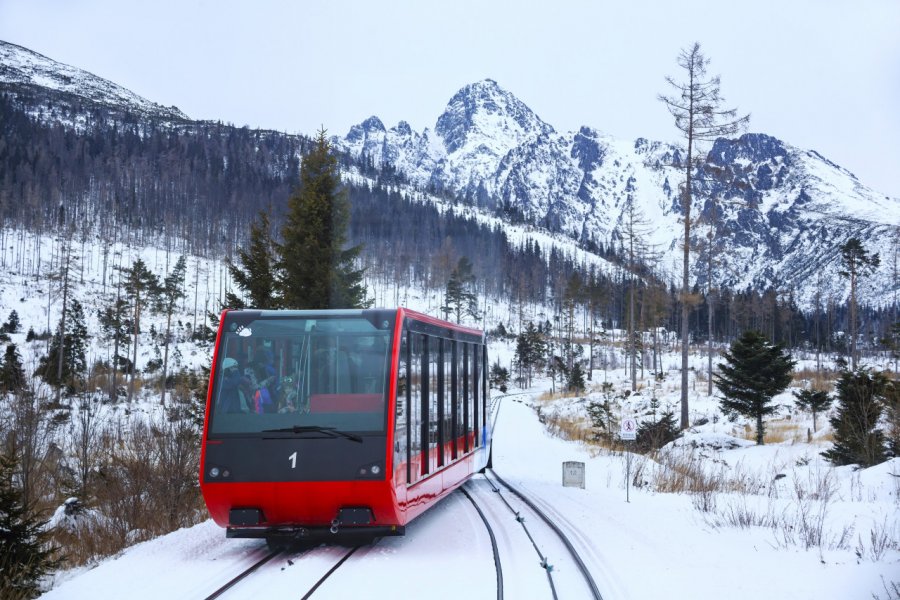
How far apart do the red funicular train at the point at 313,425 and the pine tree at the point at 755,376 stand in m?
22.0

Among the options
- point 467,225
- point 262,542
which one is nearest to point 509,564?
point 262,542

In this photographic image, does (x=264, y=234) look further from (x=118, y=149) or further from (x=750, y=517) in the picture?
(x=118, y=149)

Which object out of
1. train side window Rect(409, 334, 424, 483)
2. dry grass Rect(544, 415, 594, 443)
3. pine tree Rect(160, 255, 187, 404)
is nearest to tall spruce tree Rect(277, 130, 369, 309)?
dry grass Rect(544, 415, 594, 443)

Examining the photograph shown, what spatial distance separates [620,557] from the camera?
29.8 feet

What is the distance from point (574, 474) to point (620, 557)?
735cm

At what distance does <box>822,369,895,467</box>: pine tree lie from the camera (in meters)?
18.8

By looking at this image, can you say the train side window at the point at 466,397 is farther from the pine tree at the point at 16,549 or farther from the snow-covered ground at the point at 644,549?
the pine tree at the point at 16,549

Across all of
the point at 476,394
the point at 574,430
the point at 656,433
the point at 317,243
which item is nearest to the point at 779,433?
the point at 656,433

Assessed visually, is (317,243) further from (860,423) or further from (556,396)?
(556,396)

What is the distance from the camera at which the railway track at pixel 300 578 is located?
7125 millimetres

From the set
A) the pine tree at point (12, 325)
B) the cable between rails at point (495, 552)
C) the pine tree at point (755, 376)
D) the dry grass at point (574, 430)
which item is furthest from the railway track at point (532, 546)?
the pine tree at point (12, 325)

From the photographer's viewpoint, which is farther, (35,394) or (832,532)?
(35,394)

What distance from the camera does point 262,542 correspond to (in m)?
10.2

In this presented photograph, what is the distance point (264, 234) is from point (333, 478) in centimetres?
2131
